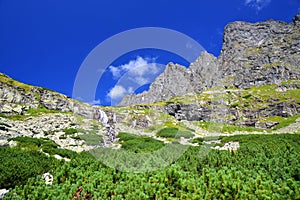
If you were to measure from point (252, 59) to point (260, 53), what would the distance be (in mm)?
5261

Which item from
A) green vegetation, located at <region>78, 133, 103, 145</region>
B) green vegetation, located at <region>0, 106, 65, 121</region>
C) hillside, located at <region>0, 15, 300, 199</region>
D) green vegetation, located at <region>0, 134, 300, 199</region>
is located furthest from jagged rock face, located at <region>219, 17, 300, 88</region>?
green vegetation, located at <region>0, 134, 300, 199</region>

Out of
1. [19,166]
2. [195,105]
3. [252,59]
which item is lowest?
[19,166]

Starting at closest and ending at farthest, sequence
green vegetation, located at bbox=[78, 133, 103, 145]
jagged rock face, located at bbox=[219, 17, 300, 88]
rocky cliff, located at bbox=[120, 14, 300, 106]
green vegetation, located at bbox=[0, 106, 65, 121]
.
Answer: green vegetation, located at bbox=[78, 133, 103, 145]
green vegetation, located at bbox=[0, 106, 65, 121]
rocky cliff, located at bbox=[120, 14, 300, 106]
jagged rock face, located at bbox=[219, 17, 300, 88]

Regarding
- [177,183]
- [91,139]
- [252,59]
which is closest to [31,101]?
[91,139]

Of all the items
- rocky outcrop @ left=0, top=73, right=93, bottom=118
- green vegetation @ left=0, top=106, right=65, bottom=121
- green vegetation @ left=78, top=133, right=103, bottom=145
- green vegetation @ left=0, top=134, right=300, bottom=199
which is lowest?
green vegetation @ left=0, top=134, right=300, bottom=199

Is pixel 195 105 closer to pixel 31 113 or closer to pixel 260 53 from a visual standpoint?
pixel 31 113

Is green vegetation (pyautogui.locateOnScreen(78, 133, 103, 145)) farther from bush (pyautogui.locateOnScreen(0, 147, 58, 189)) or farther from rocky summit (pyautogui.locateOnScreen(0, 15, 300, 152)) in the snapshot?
bush (pyautogui.locateOnScreen(0, 147, 58, 189))

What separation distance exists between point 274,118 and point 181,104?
71.4 feet

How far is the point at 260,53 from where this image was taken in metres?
120

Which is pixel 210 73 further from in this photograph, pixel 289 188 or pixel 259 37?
pixel 289 188

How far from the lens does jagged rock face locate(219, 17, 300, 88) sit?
99.2 metres

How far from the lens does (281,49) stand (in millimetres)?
109750

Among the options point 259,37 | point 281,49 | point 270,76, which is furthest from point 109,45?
point 259,37

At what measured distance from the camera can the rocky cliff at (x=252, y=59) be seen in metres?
97.2
